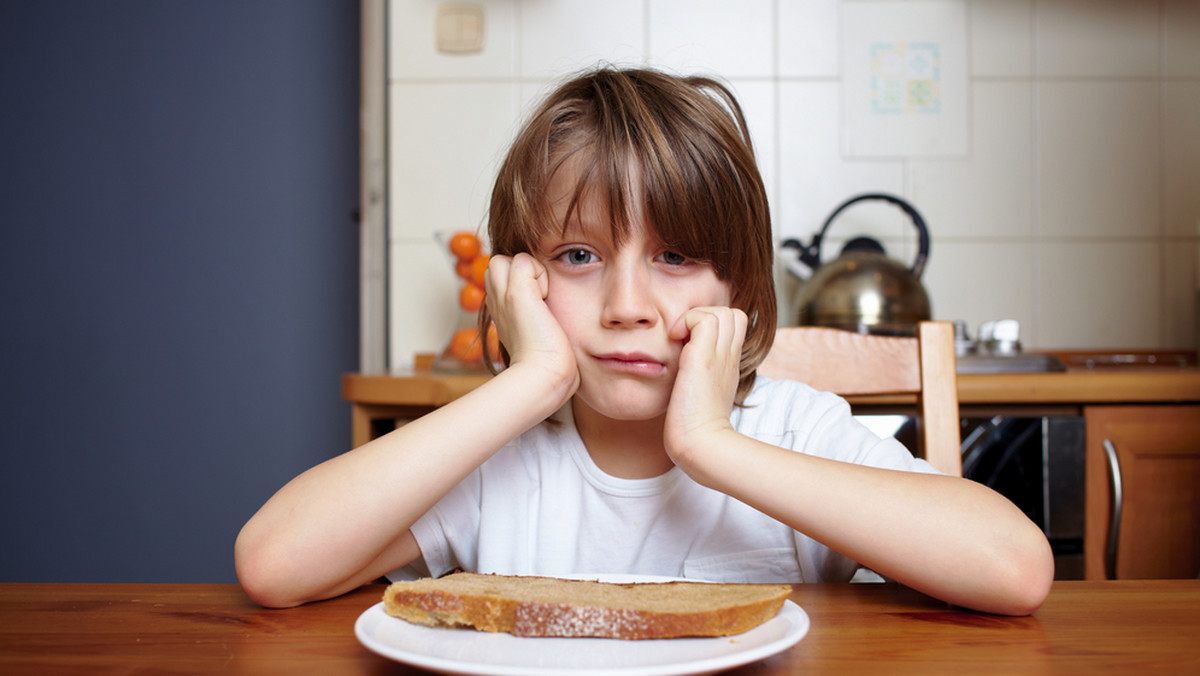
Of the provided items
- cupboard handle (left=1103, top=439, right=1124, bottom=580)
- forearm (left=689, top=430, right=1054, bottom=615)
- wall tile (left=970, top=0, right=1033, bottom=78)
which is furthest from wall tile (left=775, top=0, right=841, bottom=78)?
forearm (left=689, top=430, right=1054, bottom=615)

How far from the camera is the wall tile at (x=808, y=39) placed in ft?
5.99

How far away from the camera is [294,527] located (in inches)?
24.1

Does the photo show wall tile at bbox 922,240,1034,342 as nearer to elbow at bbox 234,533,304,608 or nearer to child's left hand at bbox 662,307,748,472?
child's left hand at bbox 662,307,748,472

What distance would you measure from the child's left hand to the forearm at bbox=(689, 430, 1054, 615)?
0.03 m

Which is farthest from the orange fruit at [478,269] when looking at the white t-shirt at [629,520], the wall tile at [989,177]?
the wall tile at [989,177]

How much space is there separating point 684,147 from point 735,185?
67mm

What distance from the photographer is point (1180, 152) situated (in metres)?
1.81

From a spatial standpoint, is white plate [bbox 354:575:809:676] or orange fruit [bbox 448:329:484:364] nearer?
white plate [bbox 354:575:809:676]

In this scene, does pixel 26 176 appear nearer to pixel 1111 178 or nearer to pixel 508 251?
pixel 508 251

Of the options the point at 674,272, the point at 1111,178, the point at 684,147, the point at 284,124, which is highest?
the point at 284,124

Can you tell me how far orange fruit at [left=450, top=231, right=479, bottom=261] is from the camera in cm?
157

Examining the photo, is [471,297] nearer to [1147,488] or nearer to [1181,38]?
[1147,488]

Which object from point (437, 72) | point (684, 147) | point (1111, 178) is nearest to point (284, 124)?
point (437, 72)

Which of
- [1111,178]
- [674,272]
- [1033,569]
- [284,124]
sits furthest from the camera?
[284,124]
